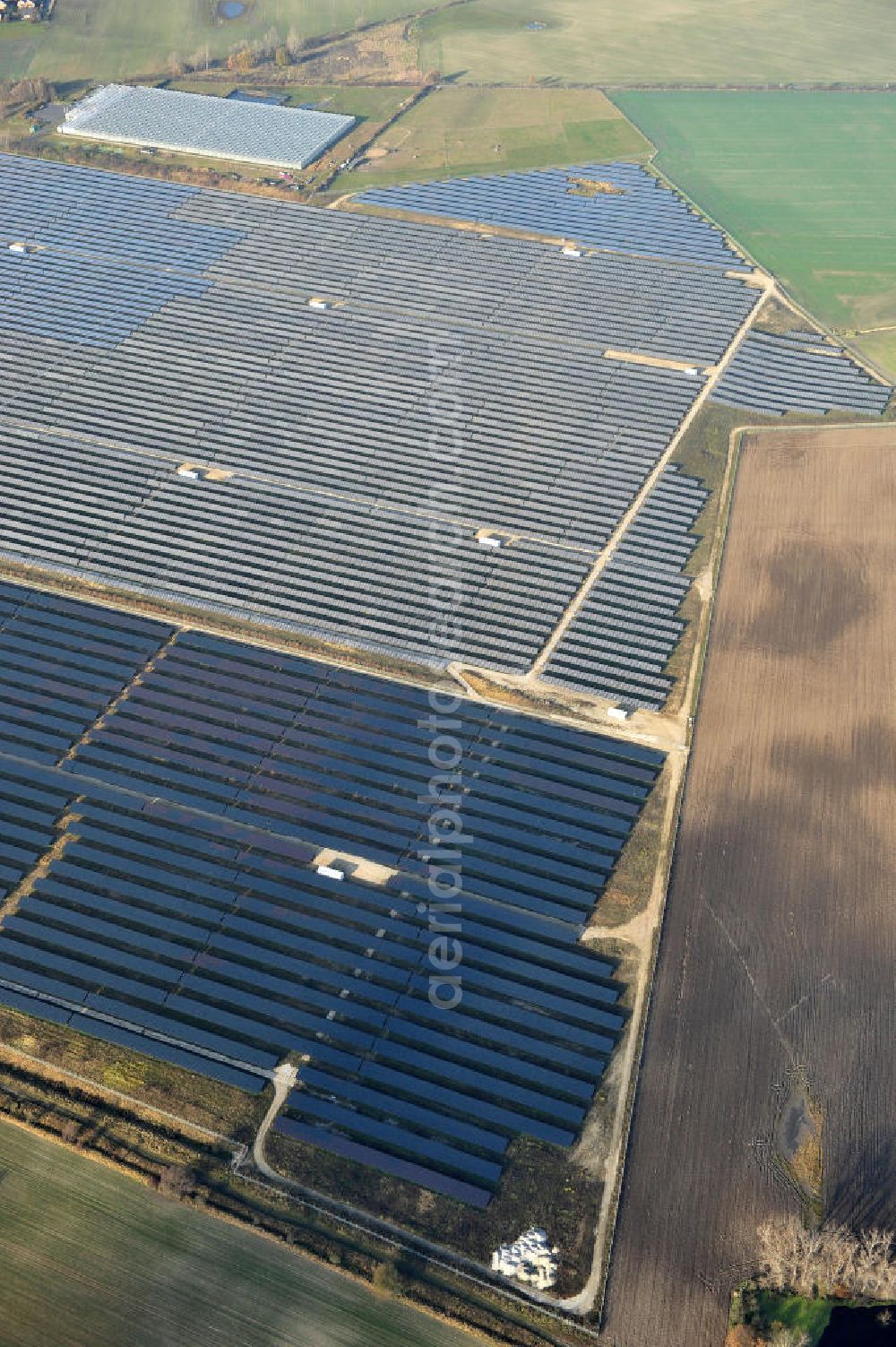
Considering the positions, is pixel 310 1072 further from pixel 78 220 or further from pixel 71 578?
pixel 78 220

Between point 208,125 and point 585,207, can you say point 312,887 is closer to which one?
point 585,207

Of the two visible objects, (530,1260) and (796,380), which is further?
(796,380)

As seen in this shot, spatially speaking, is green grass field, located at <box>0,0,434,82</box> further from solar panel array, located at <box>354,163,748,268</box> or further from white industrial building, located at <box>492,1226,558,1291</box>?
white industrial building, located at <box>492,1226,558,1291</box>

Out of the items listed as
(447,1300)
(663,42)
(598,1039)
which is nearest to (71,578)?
(598,1039)

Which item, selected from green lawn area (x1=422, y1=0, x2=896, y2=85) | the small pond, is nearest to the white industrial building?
the small pond

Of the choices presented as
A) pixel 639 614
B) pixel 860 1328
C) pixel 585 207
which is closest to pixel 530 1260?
pixel 860 1328

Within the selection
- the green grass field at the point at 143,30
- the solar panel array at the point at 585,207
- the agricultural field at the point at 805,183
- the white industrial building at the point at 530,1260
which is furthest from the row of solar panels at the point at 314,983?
the green grass field at the point at 143,30
